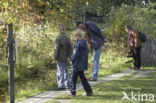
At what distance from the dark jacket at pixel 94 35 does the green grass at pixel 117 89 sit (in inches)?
47.1

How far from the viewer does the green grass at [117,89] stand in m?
5.66

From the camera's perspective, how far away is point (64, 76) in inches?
266

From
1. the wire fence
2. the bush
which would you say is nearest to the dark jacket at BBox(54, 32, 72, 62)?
the wire fence

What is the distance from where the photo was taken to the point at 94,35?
25.3 ft

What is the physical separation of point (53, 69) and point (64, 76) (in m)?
3.75

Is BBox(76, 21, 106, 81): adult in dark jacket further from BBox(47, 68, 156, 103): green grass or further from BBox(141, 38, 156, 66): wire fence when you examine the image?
BBox(141, 38, 156, 66): wire fence

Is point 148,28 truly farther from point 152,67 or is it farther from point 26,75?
point 26,75

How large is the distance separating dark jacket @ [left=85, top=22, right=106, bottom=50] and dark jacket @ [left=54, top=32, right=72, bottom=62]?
4.12 ft

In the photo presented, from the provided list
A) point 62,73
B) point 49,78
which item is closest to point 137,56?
point 49,78

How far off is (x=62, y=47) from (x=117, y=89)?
178cm

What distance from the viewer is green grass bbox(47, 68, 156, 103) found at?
18.6 ft

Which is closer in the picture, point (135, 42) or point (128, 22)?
point (135, 42)

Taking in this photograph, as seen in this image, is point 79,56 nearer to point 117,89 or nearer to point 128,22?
point 117,89

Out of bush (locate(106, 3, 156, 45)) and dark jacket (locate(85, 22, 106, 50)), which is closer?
dark jacket (locate(85, 22, 106, 50))
